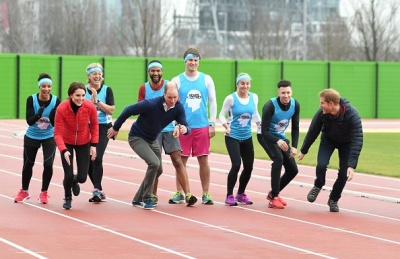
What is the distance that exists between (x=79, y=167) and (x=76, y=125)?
0.58 meters

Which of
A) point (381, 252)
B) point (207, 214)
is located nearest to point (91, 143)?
point (207, 214)

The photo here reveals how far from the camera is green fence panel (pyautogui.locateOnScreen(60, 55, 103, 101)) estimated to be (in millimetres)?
49219

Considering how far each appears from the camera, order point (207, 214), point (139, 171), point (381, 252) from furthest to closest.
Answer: point (139, 171) → point (207, 214) → point (381, 252)

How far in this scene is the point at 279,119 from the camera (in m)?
16.1

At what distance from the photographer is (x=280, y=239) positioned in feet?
42.6

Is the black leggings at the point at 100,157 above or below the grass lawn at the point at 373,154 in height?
above

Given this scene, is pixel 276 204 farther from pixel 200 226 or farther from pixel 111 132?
pixel 111 132

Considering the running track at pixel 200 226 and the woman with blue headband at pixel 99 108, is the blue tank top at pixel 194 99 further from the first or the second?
the running track at pixel 200 226

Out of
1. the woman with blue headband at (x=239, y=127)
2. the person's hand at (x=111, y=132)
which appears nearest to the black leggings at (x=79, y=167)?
the person's hand at (x=111, y=132)

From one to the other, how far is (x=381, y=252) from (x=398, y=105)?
4393 centimetres

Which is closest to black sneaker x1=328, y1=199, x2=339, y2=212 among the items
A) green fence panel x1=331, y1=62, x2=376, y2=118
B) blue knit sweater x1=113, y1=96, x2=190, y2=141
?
blue knit sweater x1=113, y1=96, x2=190, y2=141

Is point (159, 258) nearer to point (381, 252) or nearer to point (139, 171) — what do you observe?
point (381, 252)

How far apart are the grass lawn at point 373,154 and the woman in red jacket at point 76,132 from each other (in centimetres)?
838

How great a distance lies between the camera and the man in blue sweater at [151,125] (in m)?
15.3
